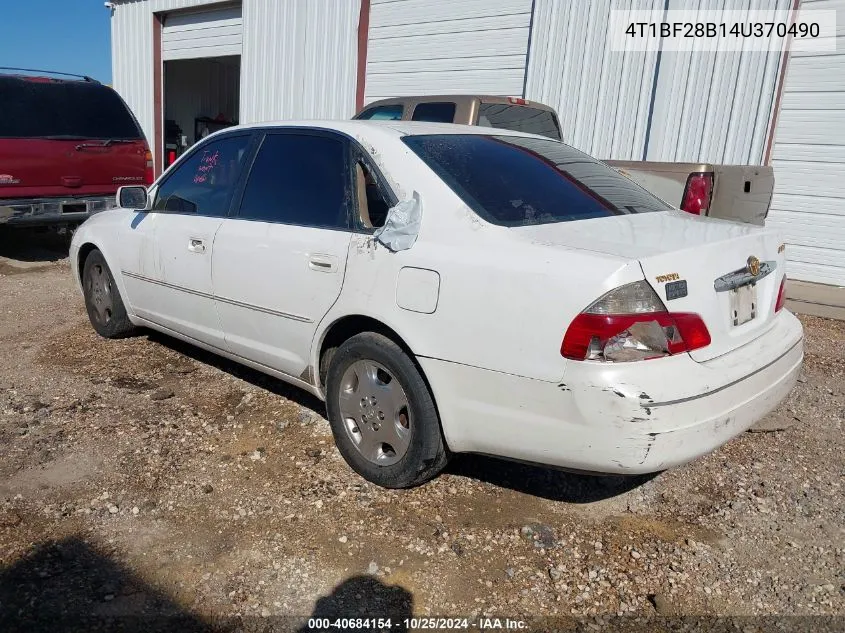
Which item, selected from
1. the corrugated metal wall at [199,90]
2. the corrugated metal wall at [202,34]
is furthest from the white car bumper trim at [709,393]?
the corrugated metal wall at [199,90]

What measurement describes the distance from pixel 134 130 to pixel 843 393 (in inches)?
311

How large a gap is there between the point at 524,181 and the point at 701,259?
0.90 m

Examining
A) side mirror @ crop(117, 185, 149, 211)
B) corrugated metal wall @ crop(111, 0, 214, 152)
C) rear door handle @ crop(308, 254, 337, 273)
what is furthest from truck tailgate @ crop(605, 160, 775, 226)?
corrugated metal wall @ crop(111, 0, 214, 152)

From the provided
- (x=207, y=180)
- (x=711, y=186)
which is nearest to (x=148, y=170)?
(x=207, y=180)

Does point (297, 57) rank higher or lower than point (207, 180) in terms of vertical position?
higher

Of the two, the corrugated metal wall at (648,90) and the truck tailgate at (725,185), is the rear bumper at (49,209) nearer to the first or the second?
the corrugated metal wall at (648,90)

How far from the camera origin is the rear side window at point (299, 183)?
10.8 ft

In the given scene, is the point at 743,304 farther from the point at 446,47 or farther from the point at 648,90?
the point at 446,47

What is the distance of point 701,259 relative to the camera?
8.31ft

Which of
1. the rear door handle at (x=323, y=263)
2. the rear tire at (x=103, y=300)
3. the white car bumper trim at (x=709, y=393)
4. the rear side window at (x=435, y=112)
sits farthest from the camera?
the rear side window at (x=435, y=112)

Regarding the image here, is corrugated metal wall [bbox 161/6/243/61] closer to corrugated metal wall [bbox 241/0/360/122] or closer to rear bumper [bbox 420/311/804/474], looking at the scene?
corrugated metal wall [bbox 241/0/360/122]

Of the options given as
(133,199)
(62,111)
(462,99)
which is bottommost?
(133,199)

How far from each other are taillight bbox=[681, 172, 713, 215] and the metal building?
2.65 metres

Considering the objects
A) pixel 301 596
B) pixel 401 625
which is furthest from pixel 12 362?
pixel 401 625
